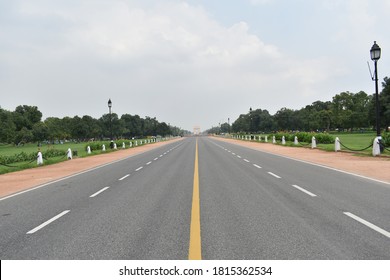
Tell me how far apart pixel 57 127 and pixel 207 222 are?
424ft

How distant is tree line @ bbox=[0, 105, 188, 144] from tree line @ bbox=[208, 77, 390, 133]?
2344 inches

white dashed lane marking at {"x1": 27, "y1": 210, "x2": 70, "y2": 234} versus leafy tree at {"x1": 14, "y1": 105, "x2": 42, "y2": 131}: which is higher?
leafy tree at {"x1": 14, "y1": 105, "x2": 42, "y2": 131}

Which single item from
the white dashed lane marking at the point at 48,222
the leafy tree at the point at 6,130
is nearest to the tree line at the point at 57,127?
the leafy tree at the point at 6,130

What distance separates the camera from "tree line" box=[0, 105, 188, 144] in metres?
93.1

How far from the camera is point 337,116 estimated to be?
109m

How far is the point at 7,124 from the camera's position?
287 ft

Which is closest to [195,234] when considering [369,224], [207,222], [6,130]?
[207,222]

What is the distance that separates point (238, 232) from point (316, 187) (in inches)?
211

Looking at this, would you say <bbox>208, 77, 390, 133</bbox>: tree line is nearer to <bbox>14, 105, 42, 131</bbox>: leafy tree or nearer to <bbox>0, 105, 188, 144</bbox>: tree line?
<bbox>0, 105, 188, 144</bbox>: tree line

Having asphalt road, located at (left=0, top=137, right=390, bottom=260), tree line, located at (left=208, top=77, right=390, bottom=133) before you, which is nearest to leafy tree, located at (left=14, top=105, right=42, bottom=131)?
tree line, located at (left=208, top=77, right=390, bottom=133)

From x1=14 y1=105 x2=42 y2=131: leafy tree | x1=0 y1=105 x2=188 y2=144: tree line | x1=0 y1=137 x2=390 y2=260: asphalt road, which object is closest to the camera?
x1=0 y1=137 x2=390 y2=260: asphalt road

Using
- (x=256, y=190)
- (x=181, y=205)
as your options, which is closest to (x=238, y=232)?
(x=181, y=205)

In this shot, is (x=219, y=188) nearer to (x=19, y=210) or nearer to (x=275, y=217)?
(x=275, y=217)

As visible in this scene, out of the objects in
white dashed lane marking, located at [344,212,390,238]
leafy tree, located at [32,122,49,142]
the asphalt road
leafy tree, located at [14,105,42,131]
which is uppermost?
leafy tree, located at [14,105,42,131]
